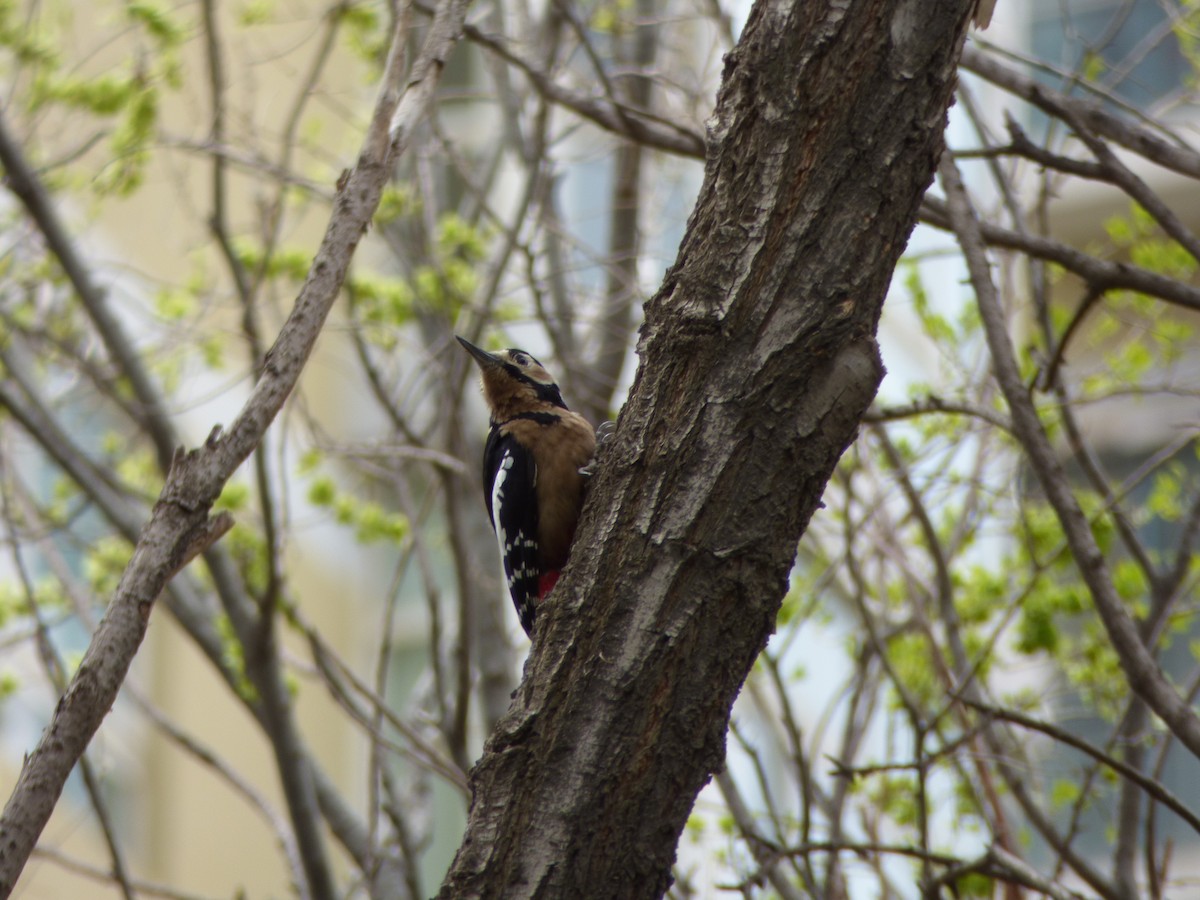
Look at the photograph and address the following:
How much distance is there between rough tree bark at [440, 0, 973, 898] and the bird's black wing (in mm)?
1809

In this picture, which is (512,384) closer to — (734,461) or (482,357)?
(482,357)

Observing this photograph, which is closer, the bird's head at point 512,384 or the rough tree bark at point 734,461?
the rough tree bark at point 734,461

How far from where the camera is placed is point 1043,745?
23.6 ft

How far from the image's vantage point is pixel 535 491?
4.28 meters

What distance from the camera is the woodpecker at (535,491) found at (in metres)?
4.23

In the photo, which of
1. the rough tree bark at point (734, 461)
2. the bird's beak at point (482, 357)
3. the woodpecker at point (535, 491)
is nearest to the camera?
the rough tree bark at point (734, 461)

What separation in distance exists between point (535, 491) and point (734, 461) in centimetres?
190

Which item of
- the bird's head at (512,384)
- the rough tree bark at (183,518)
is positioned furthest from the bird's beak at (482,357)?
the rough tree bark at (183,518)

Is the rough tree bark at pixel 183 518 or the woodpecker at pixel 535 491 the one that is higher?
the woodpecker at pixel 535 491

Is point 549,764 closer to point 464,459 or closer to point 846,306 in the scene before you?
point 846,306

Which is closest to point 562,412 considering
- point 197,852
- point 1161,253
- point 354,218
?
point 354,218

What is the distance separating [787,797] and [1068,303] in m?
4.08

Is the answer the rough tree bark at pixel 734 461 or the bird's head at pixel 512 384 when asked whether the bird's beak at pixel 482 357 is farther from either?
the rough tree bark at pixel 734 461

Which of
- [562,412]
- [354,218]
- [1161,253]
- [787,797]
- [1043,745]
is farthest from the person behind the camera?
[787,797]
